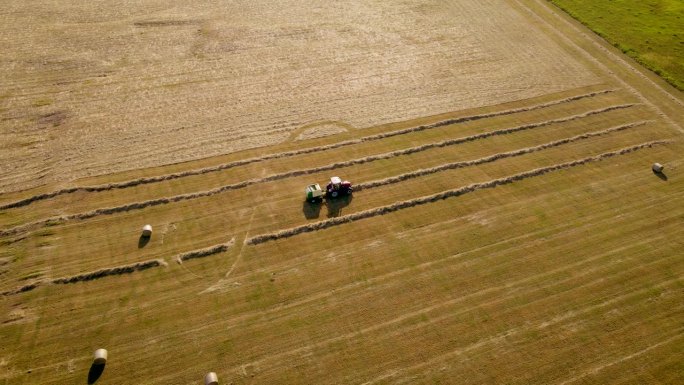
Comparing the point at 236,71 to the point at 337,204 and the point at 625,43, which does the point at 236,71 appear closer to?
the point at 337,204

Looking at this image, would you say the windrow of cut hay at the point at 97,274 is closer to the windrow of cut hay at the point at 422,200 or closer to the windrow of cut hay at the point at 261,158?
the windrow of cut hay at the point at 422,200

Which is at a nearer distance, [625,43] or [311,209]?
[311,209]

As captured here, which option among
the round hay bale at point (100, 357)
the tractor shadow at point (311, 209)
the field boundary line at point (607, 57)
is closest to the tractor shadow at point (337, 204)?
the tractor shadow at point (311, 209)

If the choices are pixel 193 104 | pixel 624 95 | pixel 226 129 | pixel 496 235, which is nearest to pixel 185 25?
pixel 193 104

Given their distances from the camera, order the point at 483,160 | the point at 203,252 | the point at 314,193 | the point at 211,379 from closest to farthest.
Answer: the point at 211,379
the point at 203,252
the point at 314,193
the point at 483,160

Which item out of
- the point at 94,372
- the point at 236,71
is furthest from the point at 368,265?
the point at 236,71

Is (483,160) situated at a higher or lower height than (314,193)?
lower

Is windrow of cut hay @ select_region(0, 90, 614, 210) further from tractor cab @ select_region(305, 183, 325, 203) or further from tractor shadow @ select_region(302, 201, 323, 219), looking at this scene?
tractor shadow @ select_region(302, 201, 323, 219)
